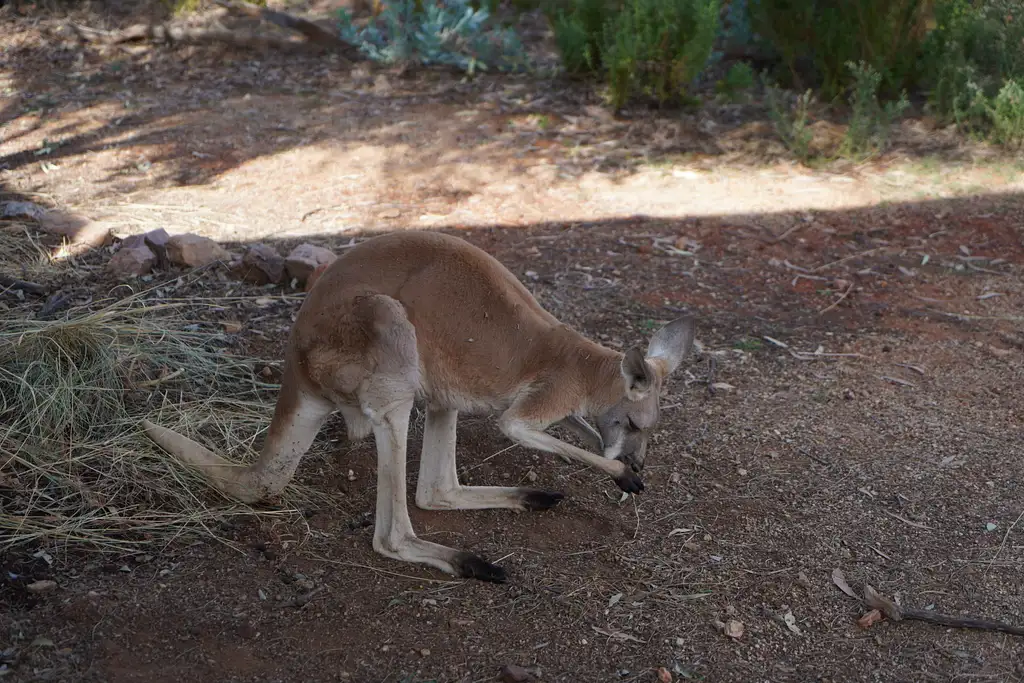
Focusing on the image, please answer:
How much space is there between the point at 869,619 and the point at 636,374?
1.10 metres

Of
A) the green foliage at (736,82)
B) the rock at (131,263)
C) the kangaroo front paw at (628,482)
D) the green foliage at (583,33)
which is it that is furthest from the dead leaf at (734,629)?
the green foliage at (583,33)

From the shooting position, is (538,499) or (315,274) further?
(315,274)

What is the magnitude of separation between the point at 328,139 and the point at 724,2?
426cm

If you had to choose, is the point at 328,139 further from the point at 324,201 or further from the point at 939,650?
the point at 939,650

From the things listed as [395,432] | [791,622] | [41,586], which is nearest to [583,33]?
[395,432]

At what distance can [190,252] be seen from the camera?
5.37 meters

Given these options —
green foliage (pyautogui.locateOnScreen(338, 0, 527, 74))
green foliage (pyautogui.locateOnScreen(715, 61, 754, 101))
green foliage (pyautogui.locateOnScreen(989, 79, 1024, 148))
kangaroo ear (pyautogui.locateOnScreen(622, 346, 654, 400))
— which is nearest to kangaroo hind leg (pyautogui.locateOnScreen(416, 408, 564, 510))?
kangaroo ear (pyautogui.locateOnScreen(622, 346, 654, 400))

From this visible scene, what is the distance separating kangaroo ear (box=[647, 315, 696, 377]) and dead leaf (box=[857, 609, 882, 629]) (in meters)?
1.06

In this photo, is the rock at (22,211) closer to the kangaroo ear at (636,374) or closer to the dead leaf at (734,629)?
the kangaroo ear at (636,374)

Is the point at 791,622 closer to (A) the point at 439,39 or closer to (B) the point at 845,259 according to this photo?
(B) the point at 845,259

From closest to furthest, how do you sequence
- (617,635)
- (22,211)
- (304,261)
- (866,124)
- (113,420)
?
(617,635), (113,420), (304,261), (22,211), (866,124)

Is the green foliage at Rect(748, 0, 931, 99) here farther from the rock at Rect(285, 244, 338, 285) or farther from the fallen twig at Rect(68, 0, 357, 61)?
the rock at Rect(285, 244, 338, 285)

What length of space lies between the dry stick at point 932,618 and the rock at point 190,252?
12.5 feet

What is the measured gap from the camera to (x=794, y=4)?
8.21 meters
